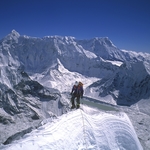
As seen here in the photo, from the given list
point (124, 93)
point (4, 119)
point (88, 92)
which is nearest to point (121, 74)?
point (124, 93)

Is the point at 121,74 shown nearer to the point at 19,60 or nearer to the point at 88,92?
the point at 88,92

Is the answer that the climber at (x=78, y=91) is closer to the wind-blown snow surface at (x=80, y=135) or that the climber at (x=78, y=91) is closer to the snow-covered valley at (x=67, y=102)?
the snow-covered valley at (x=67, y=102)

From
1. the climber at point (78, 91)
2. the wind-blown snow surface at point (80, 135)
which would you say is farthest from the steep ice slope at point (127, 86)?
the wind-blown snow surface at point (80, 135)

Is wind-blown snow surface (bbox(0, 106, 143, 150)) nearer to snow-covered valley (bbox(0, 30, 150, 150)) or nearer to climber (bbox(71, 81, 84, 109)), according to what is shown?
snow-covered valley (bbox(0, 30, 150, 150))

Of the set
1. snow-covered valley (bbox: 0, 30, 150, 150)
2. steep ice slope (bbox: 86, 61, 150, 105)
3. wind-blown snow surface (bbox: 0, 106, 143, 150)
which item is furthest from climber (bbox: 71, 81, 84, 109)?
steep ice slope (bbox: 86, 61, 150, 105)

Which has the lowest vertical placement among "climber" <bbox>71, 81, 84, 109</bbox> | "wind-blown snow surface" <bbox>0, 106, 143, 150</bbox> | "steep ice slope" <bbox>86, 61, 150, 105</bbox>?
"wind-blown snow surface" <bbox>0, 106, 143, 150</bbox>

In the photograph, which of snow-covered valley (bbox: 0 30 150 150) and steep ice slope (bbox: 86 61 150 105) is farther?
steep ice slope (bbox: 86 61 150 105)

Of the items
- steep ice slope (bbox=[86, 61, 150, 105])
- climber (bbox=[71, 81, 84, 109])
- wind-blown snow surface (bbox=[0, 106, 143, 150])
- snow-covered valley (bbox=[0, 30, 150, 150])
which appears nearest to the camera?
wind-blown snow surface (bbox=[0, 106, 143, 150])

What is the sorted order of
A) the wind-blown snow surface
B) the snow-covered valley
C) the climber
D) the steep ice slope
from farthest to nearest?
the steep ice slope → the climber → the snow-covered valley → the wind-blown snow surface
